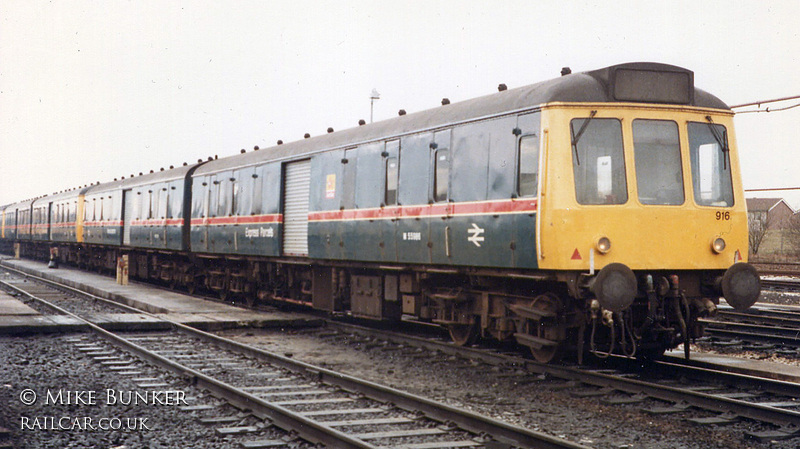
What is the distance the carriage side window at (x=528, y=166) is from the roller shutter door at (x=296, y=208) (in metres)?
6.70

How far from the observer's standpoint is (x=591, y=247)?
873 cm

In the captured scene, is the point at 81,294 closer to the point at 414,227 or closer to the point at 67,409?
the point at 414,227

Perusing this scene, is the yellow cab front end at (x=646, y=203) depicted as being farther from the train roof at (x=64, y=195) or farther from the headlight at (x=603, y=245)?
the train roof at (x=64, y=195)

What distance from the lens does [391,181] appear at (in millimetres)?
12391

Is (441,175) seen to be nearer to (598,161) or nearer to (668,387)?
(598,161)

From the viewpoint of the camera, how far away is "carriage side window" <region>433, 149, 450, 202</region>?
10953 millimetres

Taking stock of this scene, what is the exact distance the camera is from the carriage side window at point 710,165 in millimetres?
9266

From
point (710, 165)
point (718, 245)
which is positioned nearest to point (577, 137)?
point (710, 165)

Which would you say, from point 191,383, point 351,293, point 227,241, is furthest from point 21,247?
point 191,383

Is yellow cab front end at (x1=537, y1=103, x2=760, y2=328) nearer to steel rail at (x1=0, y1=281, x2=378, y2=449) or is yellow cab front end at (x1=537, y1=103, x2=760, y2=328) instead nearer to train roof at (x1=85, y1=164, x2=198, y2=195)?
steel rail at (x1=0, y1=281, x2=378, y2=449)

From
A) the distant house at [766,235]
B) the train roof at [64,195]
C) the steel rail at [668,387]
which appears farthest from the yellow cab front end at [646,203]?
the train roof at [64,195]

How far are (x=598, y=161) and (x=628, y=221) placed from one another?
768 millimetres

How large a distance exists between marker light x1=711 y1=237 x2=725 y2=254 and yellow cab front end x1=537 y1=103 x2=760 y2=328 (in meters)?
0.01

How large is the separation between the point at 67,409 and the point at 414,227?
18.2 ft
